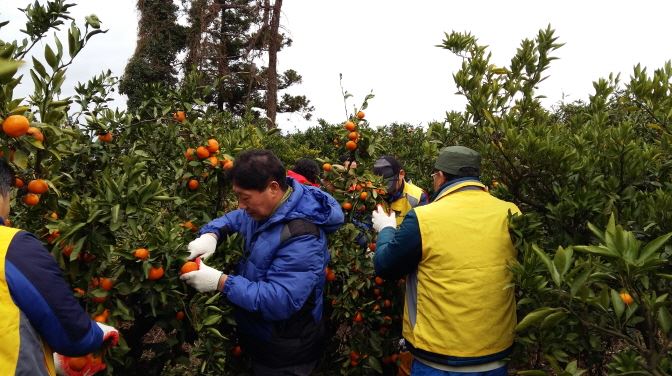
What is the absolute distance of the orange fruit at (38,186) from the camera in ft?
5.25

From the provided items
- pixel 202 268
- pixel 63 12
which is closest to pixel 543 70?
pixel 202 268

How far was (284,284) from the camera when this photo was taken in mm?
1855

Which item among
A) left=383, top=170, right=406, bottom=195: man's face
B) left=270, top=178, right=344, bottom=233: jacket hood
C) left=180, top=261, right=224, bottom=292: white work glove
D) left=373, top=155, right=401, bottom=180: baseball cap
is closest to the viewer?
left=180, top=261, right=224, bottom=292: white work glove

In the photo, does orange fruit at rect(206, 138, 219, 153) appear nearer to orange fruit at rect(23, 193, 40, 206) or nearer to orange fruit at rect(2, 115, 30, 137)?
orange fruit at rect(23, 193, 40, 206)

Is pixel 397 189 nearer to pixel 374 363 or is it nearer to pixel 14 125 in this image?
pixel 374 363

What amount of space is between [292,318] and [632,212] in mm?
1455

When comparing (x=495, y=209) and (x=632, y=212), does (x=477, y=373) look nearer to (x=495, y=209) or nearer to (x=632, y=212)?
(x=495, y=209)

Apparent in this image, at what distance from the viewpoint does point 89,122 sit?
7.40 ft

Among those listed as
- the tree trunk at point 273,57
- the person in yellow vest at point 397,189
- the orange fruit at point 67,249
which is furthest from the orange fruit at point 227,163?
the tree trunk at point 273,57

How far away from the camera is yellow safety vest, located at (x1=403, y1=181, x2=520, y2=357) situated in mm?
1866

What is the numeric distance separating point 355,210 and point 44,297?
1.72m

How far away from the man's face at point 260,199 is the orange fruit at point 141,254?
433 mm

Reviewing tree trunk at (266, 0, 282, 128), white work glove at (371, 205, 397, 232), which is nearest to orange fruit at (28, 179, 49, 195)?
white work glove at (371, 205, 397, 232)

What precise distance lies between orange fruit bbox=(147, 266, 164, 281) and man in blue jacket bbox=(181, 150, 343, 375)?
0.36ft
